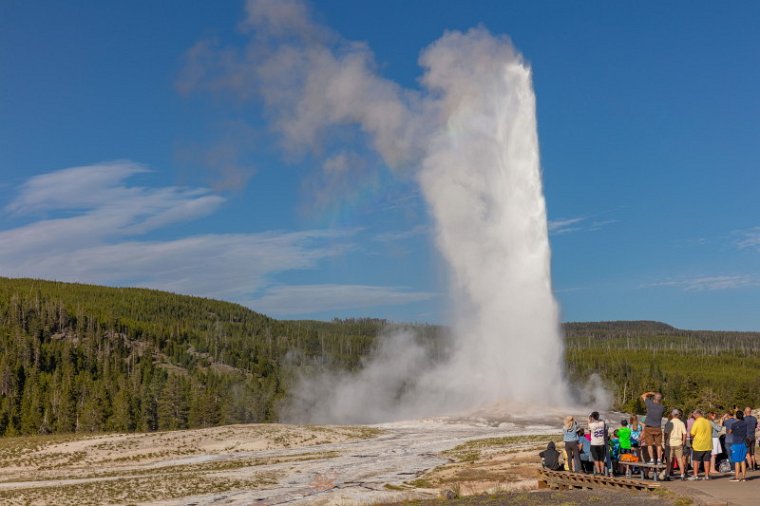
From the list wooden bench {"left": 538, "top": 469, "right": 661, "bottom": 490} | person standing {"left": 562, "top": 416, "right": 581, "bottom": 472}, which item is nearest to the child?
wooden bench {"left": 538, "top": 469, "right": 661, "bottom": 490}

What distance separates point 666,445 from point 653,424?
599 mm

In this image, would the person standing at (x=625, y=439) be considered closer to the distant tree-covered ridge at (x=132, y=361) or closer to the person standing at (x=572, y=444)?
the person standing at (x=572, y=444)

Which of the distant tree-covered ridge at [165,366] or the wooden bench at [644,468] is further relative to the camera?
the distant tree-covered ridge at [165,366]

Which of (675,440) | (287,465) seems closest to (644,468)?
(675,440)

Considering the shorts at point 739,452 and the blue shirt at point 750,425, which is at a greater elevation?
the blue shirt at point 750,425

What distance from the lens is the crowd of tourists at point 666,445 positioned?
17125 millimetres

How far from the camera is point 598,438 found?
18328 millimetres

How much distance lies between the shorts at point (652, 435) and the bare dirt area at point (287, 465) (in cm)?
248

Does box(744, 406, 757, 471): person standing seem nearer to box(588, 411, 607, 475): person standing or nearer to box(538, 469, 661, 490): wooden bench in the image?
box(538, 469, 661, 490): wooden bench

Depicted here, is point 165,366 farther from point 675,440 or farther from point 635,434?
point 675,440

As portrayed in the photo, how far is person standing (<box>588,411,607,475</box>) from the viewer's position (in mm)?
18312

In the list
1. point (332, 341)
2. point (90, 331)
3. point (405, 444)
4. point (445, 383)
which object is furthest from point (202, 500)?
point (332, 341)

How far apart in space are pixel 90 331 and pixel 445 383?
89365 millimetres

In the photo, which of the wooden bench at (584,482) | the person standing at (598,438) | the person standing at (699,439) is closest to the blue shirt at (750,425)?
the person standing at (699,439)
